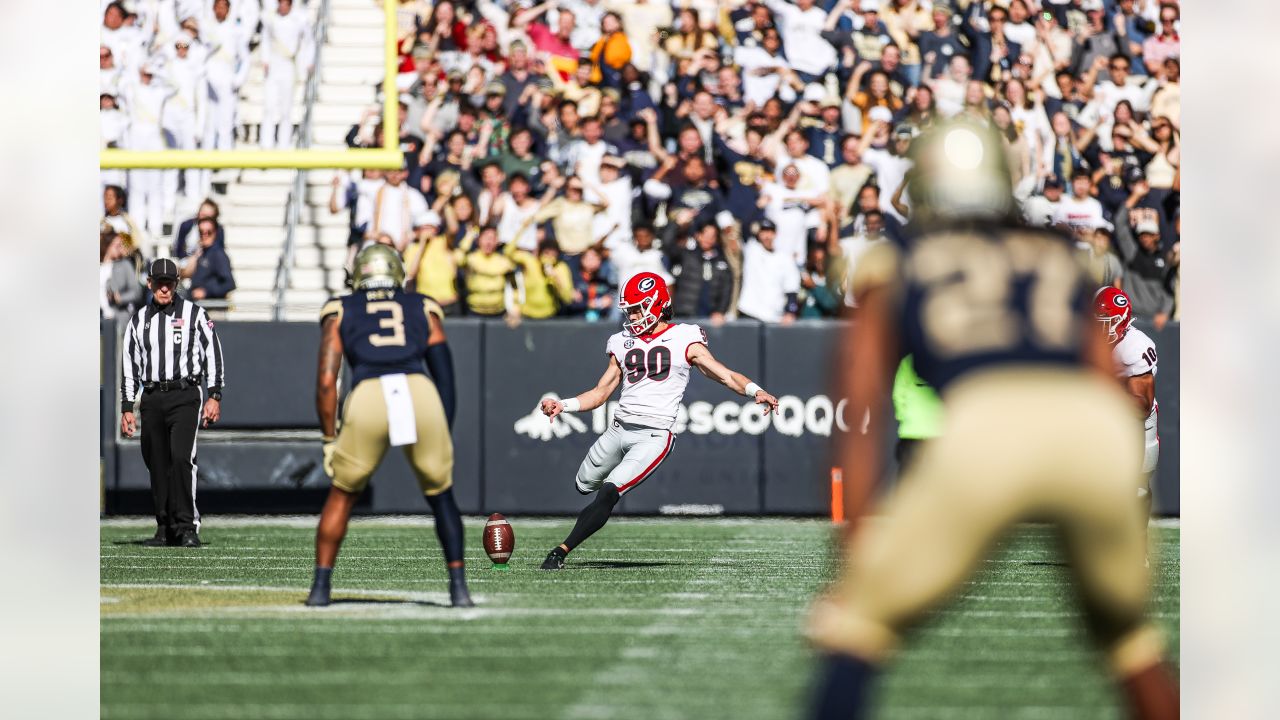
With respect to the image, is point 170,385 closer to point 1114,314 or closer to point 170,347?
point 170,347

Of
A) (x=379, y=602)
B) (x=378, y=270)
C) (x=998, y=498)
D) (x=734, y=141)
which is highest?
(x=734, y=141)

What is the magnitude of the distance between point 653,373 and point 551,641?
379cm

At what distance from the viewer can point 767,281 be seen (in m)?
16.0

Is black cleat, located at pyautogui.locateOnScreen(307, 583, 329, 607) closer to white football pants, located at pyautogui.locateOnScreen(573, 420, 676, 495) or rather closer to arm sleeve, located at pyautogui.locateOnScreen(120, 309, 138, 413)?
white football pants, located at pyautogui.locateOnScreen(573, 420, 676, 495)

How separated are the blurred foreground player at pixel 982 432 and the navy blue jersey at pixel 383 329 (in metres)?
4.11

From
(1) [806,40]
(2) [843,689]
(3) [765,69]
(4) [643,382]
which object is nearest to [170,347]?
(4) [643,382]

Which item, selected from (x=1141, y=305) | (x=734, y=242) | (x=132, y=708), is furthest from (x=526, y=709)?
(x=1141, y=305)

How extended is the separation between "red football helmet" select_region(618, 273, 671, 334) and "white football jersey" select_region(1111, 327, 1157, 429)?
255cm

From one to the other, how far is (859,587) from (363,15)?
13.8 metres

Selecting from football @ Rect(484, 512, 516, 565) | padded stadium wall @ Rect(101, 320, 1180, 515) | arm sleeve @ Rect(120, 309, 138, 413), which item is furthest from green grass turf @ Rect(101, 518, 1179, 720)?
padded stadium wall @ Rect(101, 320, 1180, 515)

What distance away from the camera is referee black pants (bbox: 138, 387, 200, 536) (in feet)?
42.4

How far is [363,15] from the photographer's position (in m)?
17.3

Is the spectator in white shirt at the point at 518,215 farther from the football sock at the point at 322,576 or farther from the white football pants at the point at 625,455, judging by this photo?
the football sock at the point at 322,576

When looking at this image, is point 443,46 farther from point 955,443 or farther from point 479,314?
point 955,443
